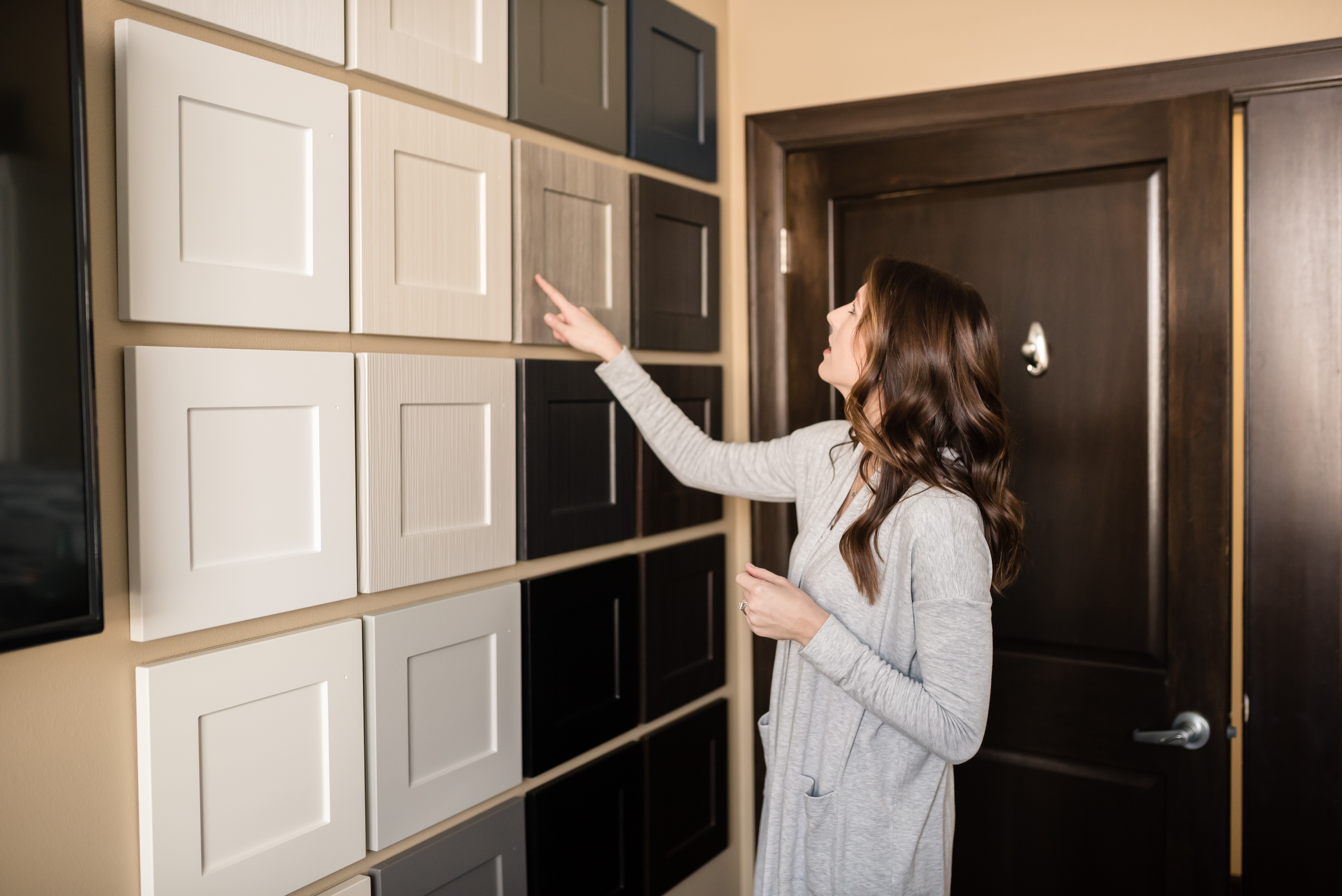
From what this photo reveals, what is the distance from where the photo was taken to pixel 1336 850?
1616mm

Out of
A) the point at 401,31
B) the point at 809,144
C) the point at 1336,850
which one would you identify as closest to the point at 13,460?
the point at 401,31

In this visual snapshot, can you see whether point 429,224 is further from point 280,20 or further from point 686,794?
point 686,794

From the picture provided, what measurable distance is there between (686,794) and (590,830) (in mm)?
327

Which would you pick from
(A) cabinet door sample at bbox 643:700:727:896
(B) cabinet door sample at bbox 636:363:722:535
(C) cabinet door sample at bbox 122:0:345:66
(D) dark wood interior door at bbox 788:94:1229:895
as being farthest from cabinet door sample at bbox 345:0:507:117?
(A) cabinet door sample at bbox 643:700:727:896

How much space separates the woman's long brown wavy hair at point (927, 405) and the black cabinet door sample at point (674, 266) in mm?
525

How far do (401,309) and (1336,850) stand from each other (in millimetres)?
1732

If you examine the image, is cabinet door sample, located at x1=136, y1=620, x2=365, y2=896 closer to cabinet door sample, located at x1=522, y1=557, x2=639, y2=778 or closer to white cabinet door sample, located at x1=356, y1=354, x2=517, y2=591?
white cabinet door sample, located at x1=356, y1=354, x2=517, y2=591

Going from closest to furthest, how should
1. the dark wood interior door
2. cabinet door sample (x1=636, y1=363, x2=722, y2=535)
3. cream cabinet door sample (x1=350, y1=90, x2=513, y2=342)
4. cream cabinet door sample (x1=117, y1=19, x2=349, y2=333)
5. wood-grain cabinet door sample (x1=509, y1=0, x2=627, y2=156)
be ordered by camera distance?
cream cabinet door sample (x1=117, y1=19, x2=349, y2=333), cream cabinet door sample (x1=350, y1=90, x2=513, y2=342), wood-grain cabinet door sample (x1=509, y1=0, x2=627, y2=156), the dark wood interior door, cabinet door sample (x1=636, y1=363, x2=722, y2=535)

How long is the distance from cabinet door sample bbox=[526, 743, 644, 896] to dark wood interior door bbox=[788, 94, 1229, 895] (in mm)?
668

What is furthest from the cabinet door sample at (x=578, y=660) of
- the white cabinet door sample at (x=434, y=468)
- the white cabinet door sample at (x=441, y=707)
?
the white cabinet door sample at (x=434, y=468)

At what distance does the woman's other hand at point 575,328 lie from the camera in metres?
1.52

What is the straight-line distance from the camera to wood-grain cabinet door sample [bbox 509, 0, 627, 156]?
148cm

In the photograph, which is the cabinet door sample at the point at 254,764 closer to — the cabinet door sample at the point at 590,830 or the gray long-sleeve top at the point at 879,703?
the cabinet door sample at the point at 590,830

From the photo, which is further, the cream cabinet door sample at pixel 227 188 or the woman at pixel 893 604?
the woman at pixel 893 604
